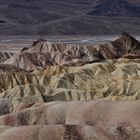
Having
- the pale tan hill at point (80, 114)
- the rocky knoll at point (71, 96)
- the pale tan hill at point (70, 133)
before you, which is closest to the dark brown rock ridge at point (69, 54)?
the rocky knoll at point (71, 96)

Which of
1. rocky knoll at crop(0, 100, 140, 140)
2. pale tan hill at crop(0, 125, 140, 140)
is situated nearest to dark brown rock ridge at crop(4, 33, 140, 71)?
rocky knoll at crop(0, 100, 140, 140)

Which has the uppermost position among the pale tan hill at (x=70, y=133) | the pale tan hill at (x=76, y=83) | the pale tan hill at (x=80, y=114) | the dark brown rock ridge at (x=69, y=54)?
the pale tan hill at (x=70, y=133)

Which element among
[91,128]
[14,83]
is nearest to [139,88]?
A: [14,83]

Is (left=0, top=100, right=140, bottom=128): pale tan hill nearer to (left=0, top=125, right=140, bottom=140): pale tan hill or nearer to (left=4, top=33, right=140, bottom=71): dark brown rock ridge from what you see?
(left=0, top=125, right=140, bottom=140): pale tan hill

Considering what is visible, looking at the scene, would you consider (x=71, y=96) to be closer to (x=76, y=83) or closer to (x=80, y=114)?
(x=76, y=83)

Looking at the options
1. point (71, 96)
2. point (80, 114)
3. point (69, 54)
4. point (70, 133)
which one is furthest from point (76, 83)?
point (70, 133)

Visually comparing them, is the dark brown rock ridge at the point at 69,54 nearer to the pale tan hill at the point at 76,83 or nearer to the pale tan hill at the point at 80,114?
the pale tan hill at the point at 76,83

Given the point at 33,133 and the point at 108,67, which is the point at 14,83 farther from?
the point at 33,133

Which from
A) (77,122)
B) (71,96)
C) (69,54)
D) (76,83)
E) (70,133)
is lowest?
(69,54)
